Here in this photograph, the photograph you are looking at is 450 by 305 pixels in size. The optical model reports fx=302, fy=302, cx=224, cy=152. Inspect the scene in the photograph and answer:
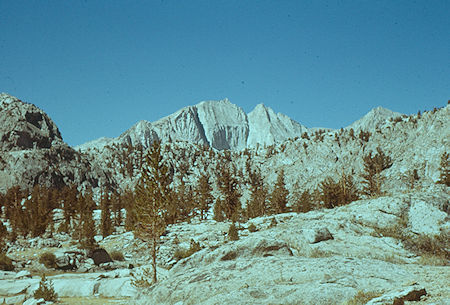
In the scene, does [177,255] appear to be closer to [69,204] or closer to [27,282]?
[27,282]

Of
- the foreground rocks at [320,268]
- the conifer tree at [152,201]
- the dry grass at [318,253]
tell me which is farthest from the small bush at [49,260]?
the dry grass at [318,253]

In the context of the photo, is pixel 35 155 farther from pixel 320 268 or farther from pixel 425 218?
pixel 320 268

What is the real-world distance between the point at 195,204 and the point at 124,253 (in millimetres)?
36244

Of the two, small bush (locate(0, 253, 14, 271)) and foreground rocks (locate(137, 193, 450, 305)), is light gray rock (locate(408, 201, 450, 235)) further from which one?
small bush (locate(0, 253, 14, 271))

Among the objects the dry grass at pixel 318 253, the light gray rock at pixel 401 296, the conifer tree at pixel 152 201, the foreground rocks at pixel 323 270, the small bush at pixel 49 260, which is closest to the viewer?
the light gray rock at pixel 401 296

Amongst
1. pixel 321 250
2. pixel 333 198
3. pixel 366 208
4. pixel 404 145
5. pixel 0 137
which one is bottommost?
pixel 321 250

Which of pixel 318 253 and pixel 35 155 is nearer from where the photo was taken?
pixel 318 253

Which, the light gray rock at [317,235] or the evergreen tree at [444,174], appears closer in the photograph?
the light gray rock at [317,235]

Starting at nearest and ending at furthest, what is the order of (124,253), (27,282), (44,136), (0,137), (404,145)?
(27,282) → (124,253) → (404,145) → (0,137) → (44,136)

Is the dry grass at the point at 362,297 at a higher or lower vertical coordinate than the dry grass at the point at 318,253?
lower

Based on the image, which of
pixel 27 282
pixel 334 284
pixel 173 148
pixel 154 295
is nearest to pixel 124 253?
pixel 27 282

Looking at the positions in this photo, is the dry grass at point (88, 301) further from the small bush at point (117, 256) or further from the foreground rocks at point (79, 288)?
the small bush at point (117, 256)

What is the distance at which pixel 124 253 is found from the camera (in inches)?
1485

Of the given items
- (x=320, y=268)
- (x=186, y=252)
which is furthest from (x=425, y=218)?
(x=186, y=252)
